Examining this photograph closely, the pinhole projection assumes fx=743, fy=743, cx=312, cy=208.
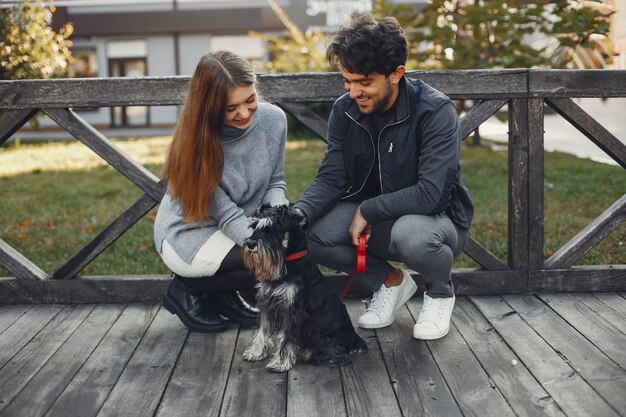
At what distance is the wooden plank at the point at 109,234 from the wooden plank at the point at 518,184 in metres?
2.14

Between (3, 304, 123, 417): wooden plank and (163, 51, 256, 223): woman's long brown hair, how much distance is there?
0.85 meters

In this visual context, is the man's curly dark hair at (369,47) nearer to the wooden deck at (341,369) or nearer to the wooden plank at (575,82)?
the wooden plank at (575,82)

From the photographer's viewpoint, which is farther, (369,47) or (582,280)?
(582,280)

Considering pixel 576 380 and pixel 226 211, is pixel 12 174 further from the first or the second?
pixel 576 380

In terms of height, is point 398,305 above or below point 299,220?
below

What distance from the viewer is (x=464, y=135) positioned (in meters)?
4.30

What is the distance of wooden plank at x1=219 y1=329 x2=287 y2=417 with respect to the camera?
2996 mm

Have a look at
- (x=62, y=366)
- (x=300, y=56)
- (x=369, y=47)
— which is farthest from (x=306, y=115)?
(x=300, y=56)

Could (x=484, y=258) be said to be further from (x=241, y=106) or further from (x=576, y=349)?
(x=241, y=106)

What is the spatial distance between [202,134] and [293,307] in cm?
99

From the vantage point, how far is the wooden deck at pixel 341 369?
3.02 meters

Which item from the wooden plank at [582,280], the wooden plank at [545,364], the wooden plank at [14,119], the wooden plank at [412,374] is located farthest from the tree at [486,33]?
the wooden plank at [14,119]

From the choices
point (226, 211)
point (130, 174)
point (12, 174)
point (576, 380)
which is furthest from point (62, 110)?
point (12, 174)

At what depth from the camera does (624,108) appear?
21734 mm
